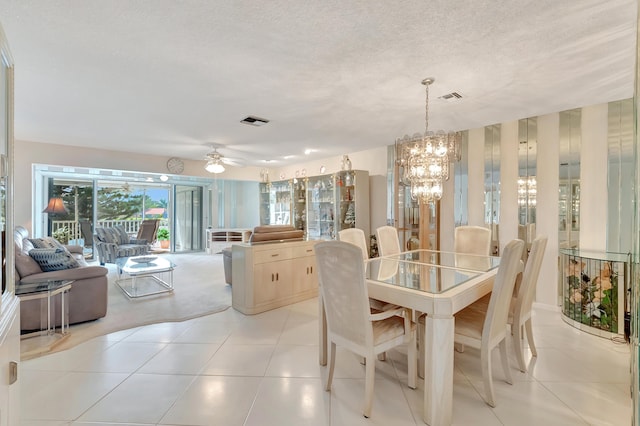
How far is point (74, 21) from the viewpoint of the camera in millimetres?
1733

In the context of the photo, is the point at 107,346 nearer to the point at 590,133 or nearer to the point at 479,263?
the point at 479,263

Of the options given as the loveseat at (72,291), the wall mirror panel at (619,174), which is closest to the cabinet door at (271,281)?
the loveseat at (72,291)

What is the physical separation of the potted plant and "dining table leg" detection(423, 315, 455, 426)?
28.4ft

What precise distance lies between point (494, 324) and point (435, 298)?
0.56 m

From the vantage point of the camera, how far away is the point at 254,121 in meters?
3.71

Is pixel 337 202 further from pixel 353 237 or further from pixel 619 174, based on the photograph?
pixel 619 174

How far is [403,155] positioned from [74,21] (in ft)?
8.66

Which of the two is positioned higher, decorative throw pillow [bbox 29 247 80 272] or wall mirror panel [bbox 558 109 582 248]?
wall mirror panel [bbox 558 109 582 248]

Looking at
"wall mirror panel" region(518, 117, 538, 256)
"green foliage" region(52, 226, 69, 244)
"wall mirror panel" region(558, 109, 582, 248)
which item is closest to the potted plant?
"green foliage" region(52, 226, 69, 244)

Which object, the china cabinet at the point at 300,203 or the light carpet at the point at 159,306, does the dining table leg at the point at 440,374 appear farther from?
the china cabinet at the point at 300,203

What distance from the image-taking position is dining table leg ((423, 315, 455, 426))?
162 cm

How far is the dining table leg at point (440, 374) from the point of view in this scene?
5.32 feet

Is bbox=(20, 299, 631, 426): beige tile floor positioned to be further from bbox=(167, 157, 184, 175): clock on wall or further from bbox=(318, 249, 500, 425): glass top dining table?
bbox=(167, 157, 184, 175): clock on wall

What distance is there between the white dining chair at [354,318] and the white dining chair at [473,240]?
1.76 metres
